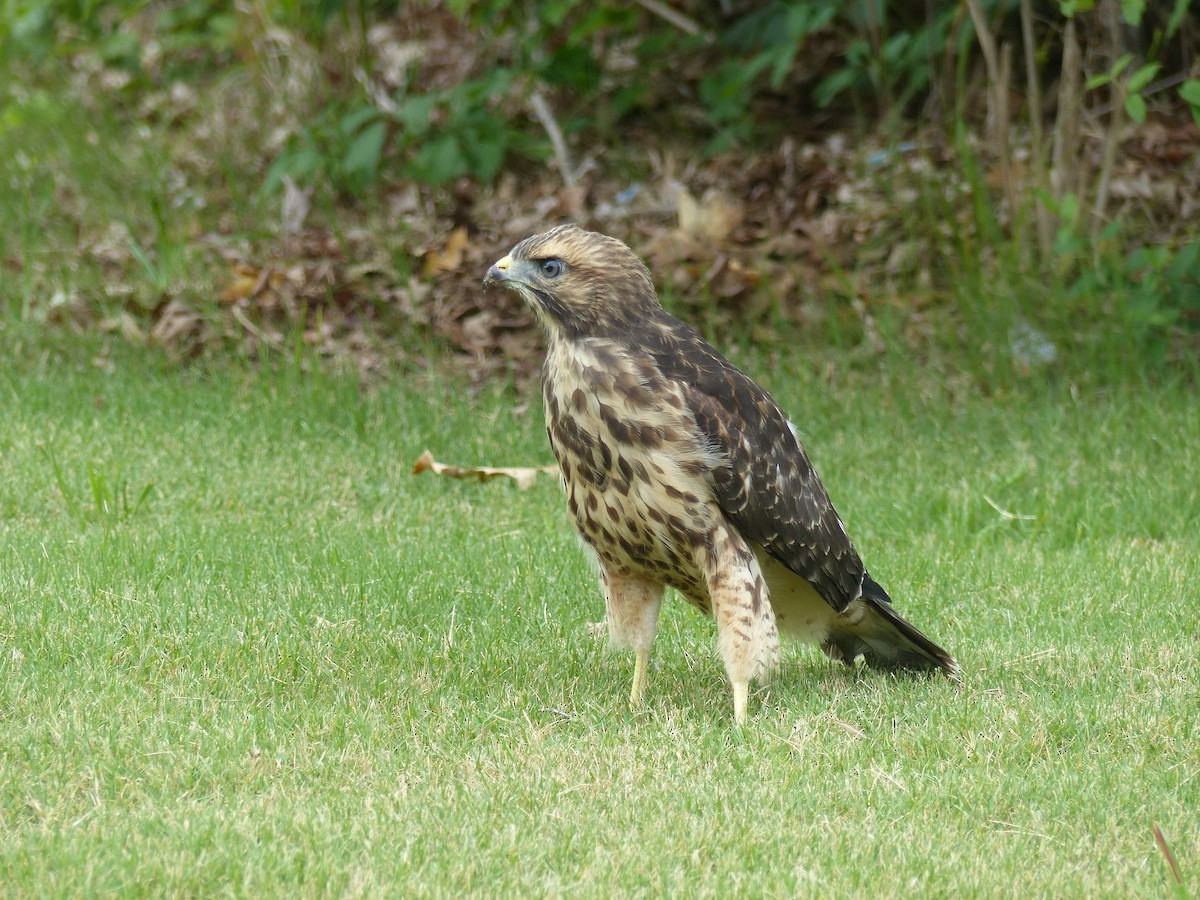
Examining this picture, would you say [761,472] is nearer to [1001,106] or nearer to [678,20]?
[1001,106]

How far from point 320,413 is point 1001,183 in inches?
164

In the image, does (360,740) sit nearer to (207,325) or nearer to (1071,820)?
(1071,820)

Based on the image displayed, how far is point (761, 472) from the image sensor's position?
14.7 feet

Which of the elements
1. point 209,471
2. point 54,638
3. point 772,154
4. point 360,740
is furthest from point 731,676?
point 772,154

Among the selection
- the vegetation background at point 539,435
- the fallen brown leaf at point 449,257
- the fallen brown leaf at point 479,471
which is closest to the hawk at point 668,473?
the vegetation background at point 539,435

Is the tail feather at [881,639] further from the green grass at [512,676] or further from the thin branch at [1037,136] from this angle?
the thin branch at [1037,136]

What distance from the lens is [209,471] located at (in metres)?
6.55

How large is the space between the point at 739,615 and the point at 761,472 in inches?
17.2

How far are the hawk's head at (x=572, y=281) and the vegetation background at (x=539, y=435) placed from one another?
1.07 metres

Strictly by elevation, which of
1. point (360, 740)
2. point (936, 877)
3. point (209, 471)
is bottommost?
point (209, 471)

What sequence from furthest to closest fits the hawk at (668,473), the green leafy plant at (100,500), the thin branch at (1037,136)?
the thin branch at (1037,136), the green leafy plant at (100,500), the hawk at (668,473)

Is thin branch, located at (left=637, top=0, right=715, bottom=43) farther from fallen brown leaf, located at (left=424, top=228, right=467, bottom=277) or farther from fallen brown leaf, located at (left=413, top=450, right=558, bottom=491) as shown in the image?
fallen brown leaf, located at (left=413, top=450, right=558, bottom=491)

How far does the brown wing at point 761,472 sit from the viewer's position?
4.38m

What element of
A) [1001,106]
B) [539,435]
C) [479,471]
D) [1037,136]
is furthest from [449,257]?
[1037,136]
